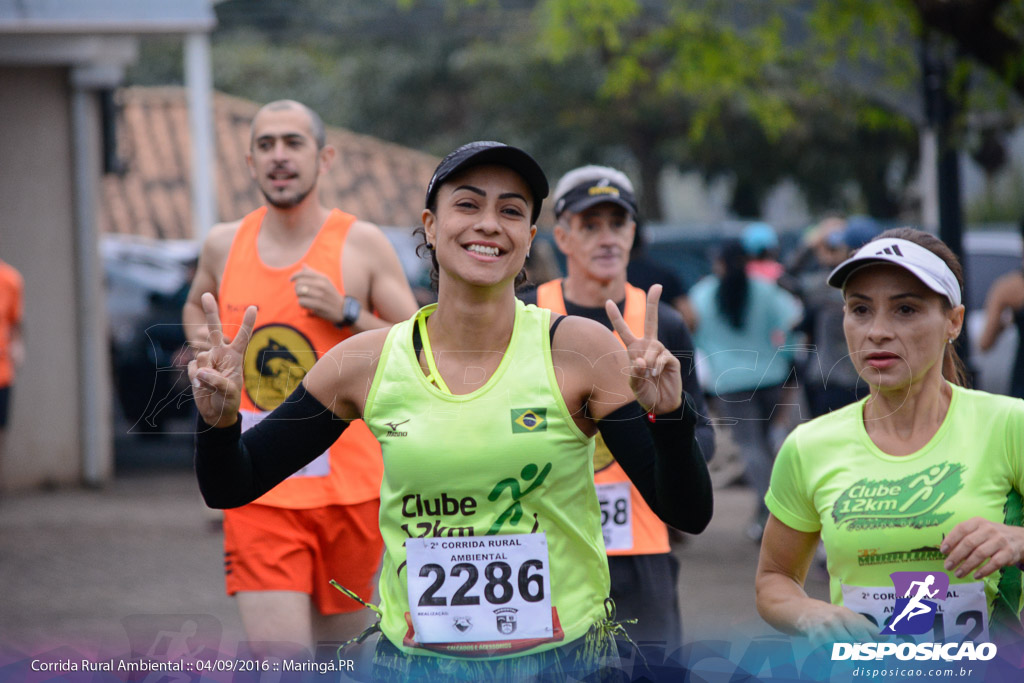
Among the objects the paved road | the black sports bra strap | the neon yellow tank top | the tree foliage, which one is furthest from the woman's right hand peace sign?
the tree foliage

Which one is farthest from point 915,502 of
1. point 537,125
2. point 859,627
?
point 537,125

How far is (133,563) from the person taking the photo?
28.6 feet

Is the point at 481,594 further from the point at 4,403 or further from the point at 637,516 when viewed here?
the point at 4,403

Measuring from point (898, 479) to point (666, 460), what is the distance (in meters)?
0.63

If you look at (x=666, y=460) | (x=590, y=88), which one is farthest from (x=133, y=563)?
(x=590, y=88)

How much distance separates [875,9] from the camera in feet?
28.3

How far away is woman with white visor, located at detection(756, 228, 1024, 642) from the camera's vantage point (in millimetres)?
2861

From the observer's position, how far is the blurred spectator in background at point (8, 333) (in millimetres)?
9805

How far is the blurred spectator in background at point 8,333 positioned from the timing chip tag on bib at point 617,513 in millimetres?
6715

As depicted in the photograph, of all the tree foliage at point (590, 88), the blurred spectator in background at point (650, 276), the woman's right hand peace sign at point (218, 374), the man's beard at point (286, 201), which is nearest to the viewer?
the woman's right hand peace sign at point (218, 374)

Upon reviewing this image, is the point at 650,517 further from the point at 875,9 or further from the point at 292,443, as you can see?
the point at 875,9

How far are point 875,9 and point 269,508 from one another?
19.7 ft

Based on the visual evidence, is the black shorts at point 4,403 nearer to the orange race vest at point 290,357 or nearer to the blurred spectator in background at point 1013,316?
the orange race vest at point 290,357

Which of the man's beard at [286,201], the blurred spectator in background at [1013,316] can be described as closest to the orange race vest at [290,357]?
the man's beard at [286,201]
